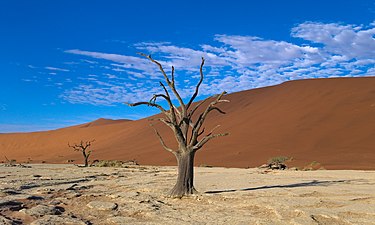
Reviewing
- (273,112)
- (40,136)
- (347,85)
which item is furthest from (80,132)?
(347,85)

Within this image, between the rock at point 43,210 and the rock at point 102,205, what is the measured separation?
69 cm

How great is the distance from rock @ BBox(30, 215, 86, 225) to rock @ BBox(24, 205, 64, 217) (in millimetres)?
321

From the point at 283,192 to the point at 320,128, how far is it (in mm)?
22370

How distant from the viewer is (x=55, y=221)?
22.2 feet

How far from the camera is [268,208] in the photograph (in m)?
8.05

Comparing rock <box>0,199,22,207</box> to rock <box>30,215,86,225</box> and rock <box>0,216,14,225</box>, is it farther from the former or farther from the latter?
rock <box>30,215,86,225</box>

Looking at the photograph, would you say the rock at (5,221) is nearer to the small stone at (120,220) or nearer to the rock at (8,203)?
the rock at (8,203)

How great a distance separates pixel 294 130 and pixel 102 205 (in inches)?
1051

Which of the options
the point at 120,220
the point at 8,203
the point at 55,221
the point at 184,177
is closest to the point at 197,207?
the point at 184,177

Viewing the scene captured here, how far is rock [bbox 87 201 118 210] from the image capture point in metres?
8.25

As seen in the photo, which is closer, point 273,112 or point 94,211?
point 94,211

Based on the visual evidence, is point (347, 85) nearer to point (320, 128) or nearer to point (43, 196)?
point (320, 128)

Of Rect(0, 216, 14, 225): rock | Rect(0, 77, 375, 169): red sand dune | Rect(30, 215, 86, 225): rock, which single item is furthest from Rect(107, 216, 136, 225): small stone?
Rect(0, 77, 375, 169): red sand dune

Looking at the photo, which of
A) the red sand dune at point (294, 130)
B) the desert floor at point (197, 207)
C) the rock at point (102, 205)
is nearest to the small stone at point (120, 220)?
the desert floor at point (197, 207)
